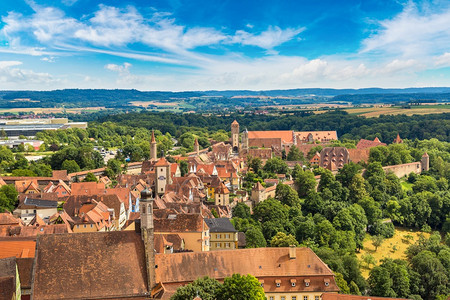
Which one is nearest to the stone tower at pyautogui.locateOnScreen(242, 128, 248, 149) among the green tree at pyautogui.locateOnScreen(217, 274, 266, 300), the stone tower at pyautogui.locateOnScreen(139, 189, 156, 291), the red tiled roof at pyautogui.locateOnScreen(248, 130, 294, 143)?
the red tiled roof at pyautogui.locateOnScreen(248, 130, 294, 143)

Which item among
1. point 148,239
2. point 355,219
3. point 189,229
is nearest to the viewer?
point 148,239

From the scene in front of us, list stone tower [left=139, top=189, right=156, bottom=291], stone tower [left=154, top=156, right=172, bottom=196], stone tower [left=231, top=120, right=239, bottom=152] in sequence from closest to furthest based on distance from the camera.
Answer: stone tower [left=139, top=189, right=156, bottom=291], stone tower [left=154, top=156, right=172, bottom=196], stone tower [left=231, top=120, right=239, bottom=152]

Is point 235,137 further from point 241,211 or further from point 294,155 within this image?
point 241,211

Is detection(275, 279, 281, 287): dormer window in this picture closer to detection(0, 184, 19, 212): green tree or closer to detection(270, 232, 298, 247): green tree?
detection(270, 232, 298, 247): green tree

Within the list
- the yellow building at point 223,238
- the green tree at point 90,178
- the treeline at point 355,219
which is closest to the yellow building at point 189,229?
the yellow building at point 223,238

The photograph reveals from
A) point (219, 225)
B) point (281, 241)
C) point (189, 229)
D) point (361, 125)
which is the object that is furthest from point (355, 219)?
point (361, 125)

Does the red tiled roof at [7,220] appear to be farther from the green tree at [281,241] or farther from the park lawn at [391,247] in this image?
the park lawn at [391,247]
